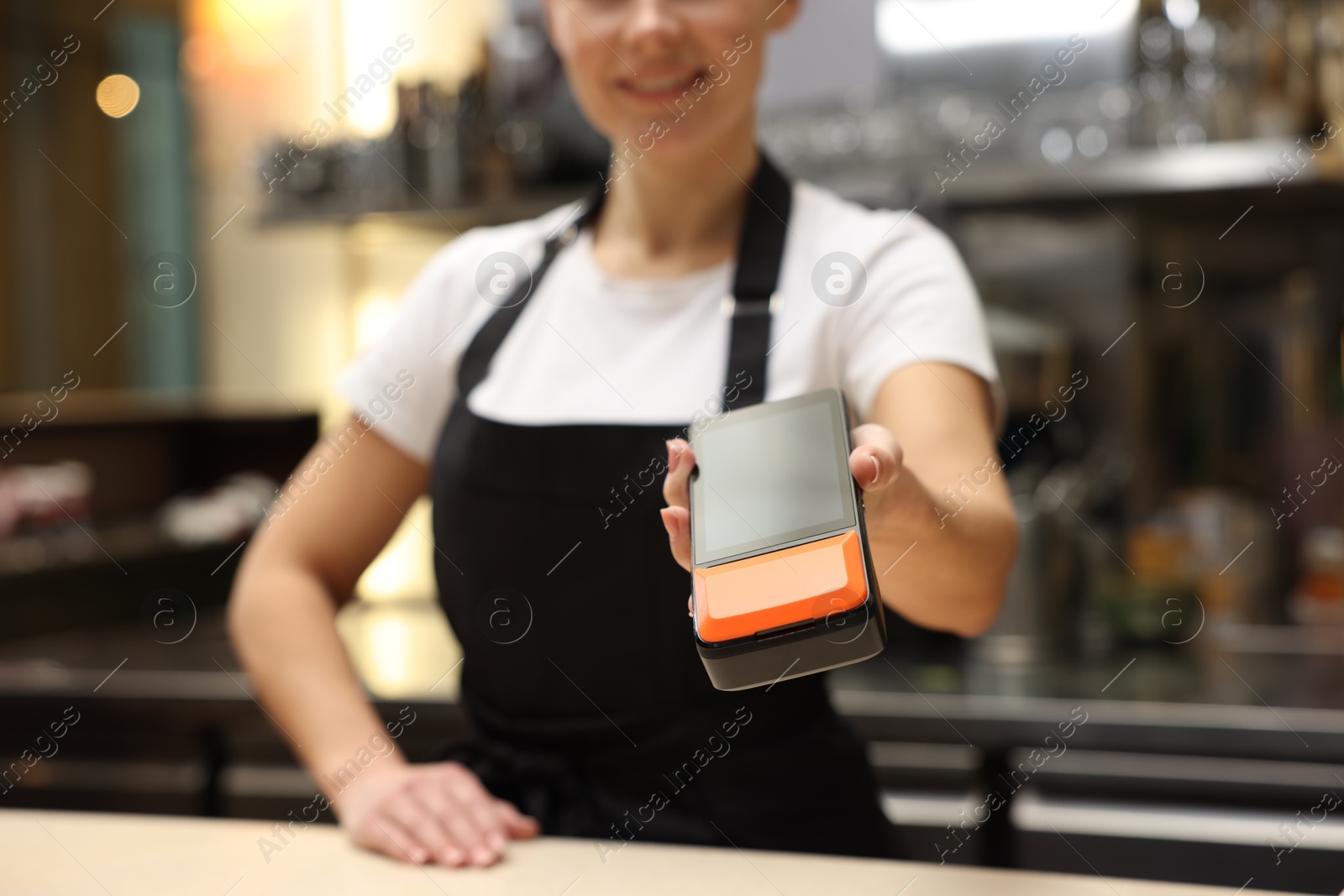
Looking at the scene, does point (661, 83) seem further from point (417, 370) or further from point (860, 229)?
point (417, 370)

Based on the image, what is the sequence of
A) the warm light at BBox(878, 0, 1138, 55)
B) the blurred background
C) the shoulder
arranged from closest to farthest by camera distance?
the shoulder, the blurred background, the warm light at BBox(878, 0, 1138, 55)

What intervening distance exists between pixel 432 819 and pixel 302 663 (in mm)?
257

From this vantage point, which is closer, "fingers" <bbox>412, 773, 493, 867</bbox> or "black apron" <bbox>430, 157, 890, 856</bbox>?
"fingers" <bbox>412, 773, 493, 867</bbox>

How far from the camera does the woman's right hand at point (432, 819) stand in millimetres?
750

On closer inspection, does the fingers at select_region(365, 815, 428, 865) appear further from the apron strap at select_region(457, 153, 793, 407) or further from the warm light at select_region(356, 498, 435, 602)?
the warm light at select_region(356, 498, 435, 602)

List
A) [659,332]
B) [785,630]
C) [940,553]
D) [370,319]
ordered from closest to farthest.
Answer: [785,630]
[940,553]
[659,332]
[370,319]

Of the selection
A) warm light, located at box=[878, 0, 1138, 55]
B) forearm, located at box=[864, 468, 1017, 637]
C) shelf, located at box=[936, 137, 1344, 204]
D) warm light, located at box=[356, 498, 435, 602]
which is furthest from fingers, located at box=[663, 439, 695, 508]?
warm light, located at box=[356, 498, 435, 602]

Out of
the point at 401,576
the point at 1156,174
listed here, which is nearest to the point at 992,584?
the point at 1156,174

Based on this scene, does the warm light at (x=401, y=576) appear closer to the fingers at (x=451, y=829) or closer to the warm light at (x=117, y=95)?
the warm light at (x=117, y=95)

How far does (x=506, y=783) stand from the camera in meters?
0.94

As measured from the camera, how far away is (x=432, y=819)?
77 cm

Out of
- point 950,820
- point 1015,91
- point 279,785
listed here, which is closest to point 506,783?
point 950,820

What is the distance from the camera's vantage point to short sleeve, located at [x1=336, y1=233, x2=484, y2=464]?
1028mm

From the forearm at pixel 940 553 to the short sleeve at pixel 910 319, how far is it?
0.10m
